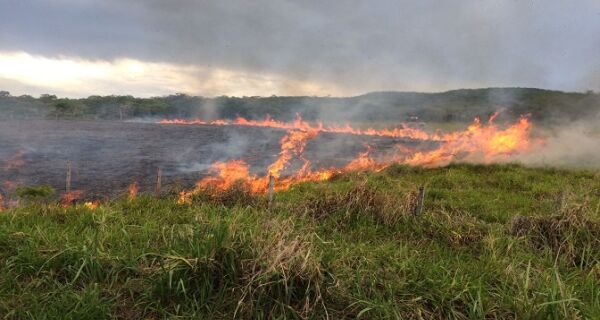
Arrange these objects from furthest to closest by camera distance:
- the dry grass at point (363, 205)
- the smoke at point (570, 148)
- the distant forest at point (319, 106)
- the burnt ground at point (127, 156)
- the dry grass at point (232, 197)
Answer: the distant forest at point (319, 106) < the smoke at point (570, 148) < the burnt ground at point (127, 156) < the dry grass at point (232, 197) < the dry grass at point (363, 205)

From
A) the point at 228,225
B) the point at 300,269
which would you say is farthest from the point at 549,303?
the point at 228,225

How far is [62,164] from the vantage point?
1049 inches

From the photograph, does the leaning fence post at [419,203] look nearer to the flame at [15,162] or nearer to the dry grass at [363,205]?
the dry grass at [363,205]

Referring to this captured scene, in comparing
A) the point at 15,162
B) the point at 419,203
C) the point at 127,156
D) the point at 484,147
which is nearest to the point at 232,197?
the point at 419,203

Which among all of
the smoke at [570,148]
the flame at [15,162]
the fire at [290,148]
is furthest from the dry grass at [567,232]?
the flame at [15,162]

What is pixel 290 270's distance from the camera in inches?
210

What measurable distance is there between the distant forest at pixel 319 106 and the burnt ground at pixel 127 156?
115ft

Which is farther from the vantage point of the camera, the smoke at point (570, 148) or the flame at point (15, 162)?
the flame at point (15, 162)

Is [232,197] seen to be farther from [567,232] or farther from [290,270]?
[567,232]

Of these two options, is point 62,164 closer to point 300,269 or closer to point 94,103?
point 300,269

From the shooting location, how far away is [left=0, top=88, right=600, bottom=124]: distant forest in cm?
7581

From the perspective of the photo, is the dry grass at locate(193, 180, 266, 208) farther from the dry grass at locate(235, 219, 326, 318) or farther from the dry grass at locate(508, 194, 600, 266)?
the dry grass at locate(508, 194, 600, 266)

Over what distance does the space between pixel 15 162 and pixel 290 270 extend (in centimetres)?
2714

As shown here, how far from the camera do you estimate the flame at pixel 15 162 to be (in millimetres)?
24389
